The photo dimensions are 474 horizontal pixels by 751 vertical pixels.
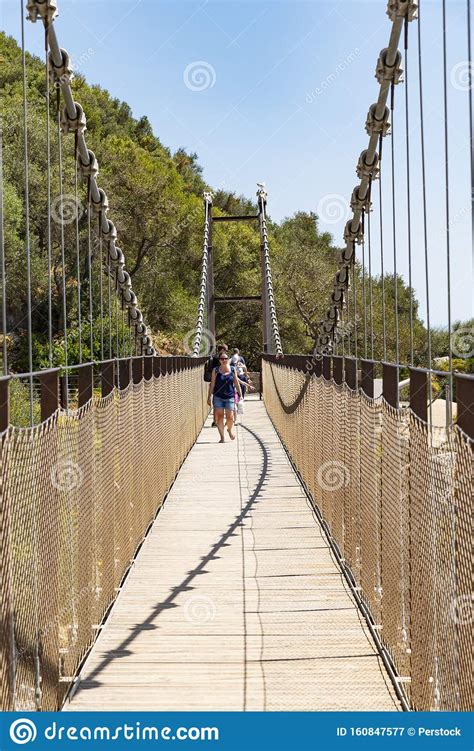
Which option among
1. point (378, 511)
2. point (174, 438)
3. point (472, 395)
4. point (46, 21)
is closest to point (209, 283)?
point (174, 438)

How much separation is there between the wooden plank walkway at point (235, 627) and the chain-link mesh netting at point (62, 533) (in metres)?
0.16

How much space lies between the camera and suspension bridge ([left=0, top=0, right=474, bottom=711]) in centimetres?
273

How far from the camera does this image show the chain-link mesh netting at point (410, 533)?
2477 millimetres

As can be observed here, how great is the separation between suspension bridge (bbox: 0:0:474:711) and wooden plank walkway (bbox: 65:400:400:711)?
0.01 m

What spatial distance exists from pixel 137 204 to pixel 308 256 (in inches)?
593

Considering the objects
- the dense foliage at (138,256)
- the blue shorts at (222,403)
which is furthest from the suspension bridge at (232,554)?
the dense foliage at (138,256)

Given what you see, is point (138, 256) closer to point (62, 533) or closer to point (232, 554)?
point (232, 554)

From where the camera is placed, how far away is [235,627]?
174 inches

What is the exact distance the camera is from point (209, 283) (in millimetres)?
31109

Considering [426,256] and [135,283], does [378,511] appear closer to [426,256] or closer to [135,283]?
[426,256]

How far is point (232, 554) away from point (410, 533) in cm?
275

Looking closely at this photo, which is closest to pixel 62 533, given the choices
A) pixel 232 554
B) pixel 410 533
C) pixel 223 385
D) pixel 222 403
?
pixel 410 533

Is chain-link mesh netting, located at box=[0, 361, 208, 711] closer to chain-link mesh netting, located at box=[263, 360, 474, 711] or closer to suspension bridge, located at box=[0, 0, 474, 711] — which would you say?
suspension bridge, located at box=[0, 0, 474, 711]

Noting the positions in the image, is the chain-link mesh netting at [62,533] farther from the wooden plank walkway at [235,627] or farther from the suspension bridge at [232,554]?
the wooden plank walkway at [235,627]
